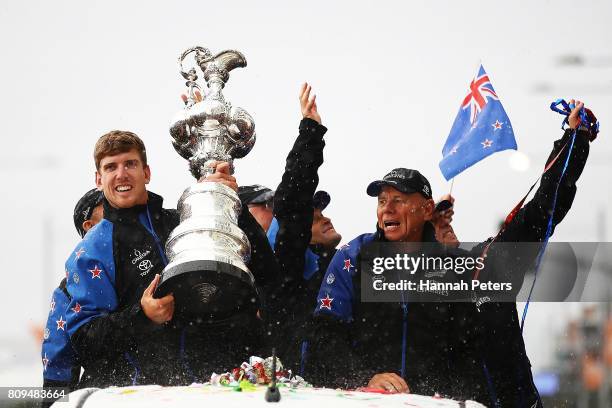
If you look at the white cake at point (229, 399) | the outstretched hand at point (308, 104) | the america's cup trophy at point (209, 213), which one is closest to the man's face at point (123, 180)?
the america's cup trophy at point (209, 213)

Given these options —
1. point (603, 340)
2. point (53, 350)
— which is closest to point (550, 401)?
point (603, 340)

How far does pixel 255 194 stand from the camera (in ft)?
19.4

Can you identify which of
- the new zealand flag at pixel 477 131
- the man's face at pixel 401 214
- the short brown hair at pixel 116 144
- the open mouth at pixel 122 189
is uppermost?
the new zealand flag at pixel 477 131

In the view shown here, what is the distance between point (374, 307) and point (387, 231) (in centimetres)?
41

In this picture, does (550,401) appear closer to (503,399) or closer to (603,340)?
(603,340)

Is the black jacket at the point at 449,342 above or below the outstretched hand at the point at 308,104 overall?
below

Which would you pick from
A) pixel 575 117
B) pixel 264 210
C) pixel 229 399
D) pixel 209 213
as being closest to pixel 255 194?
pixel 264 210

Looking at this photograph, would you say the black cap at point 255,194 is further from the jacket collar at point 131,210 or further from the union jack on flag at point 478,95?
the union jack on flag at point 478,95

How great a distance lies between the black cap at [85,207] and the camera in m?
5.69

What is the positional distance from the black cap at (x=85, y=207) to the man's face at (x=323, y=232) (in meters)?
1.05

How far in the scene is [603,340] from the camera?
400 inches

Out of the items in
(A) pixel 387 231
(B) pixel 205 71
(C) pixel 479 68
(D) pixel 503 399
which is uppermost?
(C) pixel 479 68

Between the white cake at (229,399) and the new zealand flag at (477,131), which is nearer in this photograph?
the white cake at (229,399)

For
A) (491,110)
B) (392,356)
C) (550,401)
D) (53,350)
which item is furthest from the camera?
(550,401)
